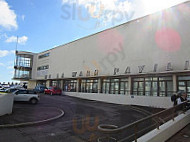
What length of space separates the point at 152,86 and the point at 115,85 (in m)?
5.55

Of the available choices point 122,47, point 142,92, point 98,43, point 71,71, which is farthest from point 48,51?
point 142,92

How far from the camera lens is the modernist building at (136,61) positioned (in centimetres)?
1500

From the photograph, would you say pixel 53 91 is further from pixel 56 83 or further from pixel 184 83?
pixel 184 83

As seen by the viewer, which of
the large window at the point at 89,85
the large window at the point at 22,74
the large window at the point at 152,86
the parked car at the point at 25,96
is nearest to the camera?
the parked car at the point at 25,96

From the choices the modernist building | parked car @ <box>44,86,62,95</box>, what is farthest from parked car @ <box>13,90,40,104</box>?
parked car @ <box>44,86,62,95</box>

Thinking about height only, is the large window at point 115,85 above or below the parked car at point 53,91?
above

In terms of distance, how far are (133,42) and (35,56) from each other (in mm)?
34708

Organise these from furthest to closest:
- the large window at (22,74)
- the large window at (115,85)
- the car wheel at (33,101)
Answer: the large window at (22,74), the large window at (115,85), the car wheel at (33,101)

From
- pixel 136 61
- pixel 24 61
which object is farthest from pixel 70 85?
pixel 24 61

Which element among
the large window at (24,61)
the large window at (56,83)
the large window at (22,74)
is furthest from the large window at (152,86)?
the large window at (24,61)

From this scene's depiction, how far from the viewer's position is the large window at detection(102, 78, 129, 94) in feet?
64.6

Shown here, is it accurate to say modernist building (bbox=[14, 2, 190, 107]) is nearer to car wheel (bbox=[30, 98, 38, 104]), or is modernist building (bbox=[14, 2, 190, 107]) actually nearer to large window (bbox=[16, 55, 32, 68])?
car wheel (bbox=[30, 98, 38, 104])

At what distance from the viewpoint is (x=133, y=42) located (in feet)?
62.8

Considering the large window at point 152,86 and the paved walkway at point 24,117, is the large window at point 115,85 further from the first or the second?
the paved walkway at point 24,117
